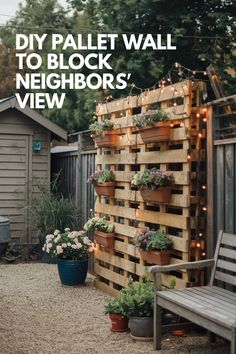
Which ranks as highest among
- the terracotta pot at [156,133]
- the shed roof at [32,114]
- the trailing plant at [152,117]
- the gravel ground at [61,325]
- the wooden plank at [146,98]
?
the shed roof at [32,114]

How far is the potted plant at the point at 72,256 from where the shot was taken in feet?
24.6

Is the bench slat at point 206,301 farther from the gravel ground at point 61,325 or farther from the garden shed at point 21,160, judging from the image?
the garden shed at point 21,160

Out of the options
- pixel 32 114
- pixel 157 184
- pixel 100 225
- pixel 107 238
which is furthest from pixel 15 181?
pixel 157 184

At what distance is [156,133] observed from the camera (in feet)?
18.9

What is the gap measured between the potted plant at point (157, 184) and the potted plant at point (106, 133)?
4.28ft

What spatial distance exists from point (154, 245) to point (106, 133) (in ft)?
6.59

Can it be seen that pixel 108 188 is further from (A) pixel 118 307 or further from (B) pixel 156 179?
(A) pixel 118 307

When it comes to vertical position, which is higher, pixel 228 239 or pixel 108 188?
pixel 108 188

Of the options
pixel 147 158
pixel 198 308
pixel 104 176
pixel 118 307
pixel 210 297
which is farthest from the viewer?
pixel 104 176

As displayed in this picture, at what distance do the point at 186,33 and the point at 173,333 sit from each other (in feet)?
37.8

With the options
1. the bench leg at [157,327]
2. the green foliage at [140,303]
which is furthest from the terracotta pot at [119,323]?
the bench leg at [157,327]

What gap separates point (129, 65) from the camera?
15.1 m

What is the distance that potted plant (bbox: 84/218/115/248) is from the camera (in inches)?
280

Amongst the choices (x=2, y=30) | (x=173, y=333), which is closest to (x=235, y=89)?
(x=173, y=333)
